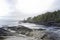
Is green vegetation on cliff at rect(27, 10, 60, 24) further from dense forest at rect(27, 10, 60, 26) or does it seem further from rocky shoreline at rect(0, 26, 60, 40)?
rocky shoreline at rect(0, 26, 60, 40)

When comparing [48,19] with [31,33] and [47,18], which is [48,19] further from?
[31,33]

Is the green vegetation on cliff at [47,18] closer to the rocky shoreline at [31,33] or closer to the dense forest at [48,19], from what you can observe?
the dense forest at [48,19]

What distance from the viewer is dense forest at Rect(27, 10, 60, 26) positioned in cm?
542

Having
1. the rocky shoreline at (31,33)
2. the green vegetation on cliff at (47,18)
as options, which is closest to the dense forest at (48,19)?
the green vegetation on cliff at (47,18)

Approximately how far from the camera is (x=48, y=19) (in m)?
5.55

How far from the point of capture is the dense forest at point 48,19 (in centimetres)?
542

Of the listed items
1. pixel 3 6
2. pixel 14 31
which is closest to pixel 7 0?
pixel 3 6

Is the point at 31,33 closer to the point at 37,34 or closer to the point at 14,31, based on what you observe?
the point at 37,34

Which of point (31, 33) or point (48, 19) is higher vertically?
point (48, 19)

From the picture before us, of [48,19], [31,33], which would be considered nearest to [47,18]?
[48,19]

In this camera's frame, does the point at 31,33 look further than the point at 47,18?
Yes

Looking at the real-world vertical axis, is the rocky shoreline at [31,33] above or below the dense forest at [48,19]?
below

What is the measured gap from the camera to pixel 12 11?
18.8 ft

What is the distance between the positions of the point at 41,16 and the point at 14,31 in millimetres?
1551
